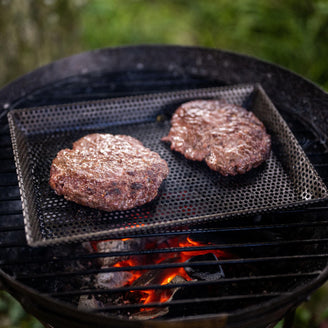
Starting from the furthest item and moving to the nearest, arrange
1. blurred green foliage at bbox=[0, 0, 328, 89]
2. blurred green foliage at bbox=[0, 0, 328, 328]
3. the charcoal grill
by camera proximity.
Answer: blurred green foliage at bbox=[0, 0, 328, 89]
blurred green foliage at bbox=[0, 0, 328, 328]
the charcoal grill

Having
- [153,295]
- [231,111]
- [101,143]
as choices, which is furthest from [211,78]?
[153,295]

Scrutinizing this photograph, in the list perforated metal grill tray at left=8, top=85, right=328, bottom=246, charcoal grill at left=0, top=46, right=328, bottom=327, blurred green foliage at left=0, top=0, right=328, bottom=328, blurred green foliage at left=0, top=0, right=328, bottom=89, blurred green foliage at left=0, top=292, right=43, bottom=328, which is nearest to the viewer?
charcoal grill at left=0, top=46, right=328, bottom=327

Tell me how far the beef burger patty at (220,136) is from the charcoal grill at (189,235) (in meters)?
0.46

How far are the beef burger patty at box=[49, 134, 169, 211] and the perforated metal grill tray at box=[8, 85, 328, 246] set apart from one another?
0.31 ft

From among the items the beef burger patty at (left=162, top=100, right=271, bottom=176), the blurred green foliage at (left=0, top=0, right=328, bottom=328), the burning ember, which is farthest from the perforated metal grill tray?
the blurred green foliage at (left=0, top=0, right=328, bottom=328)

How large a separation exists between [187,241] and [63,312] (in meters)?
1.13

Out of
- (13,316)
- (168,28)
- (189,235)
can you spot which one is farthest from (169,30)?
(13,316)

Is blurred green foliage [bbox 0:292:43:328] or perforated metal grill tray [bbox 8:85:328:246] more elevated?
perforated metal grill tray [bbox 8:85:328:246]

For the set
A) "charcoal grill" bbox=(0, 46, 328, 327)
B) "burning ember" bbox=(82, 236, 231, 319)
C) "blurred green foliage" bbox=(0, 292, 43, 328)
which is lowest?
"blurred green foliage" bbox=(0, 292, 43, 328)

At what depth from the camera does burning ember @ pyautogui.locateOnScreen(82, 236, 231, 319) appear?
2320 mm

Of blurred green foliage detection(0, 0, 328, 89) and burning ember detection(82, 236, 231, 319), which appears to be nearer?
burning ember detection(82, 236, 231, 319)

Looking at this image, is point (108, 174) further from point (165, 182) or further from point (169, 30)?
point (169, 30)

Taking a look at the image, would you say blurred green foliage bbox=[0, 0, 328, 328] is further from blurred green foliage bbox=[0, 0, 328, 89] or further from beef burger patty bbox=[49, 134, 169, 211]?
beef burger patty bbox=[49, 134, 169, 211]

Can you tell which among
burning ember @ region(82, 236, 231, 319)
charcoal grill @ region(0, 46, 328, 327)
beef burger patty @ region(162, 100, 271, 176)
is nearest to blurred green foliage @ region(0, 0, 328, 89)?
charcoal grill @ region(0, 46, 328, 327)
